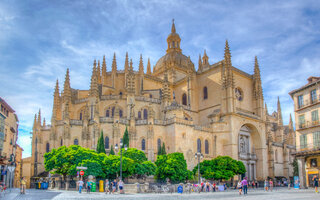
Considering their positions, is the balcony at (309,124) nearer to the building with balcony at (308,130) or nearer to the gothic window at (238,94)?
the building with balcony at (308,130)

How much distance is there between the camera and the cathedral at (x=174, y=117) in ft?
137

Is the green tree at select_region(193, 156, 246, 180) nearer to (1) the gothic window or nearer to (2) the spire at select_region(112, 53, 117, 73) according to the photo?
(1) the gothic window

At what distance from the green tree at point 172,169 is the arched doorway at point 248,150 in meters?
16.2

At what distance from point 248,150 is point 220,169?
44.1 feet

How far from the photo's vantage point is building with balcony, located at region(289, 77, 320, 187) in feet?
107

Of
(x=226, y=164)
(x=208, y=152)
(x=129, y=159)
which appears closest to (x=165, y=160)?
(x=129, y=159)

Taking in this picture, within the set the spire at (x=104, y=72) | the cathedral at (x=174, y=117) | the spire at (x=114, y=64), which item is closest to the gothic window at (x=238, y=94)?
the cathedral at (x=174, y=117)

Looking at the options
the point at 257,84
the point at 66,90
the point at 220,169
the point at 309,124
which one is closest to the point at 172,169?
the point at 220,169

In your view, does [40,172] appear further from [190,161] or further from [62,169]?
[190,161]

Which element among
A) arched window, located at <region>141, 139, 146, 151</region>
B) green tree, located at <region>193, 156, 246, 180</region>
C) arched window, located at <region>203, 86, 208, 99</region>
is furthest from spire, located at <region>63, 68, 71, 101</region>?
arched window, located at <region>203, 86, 208, 99</region>

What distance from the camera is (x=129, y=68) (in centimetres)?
4944

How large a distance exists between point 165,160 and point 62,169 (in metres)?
10.6

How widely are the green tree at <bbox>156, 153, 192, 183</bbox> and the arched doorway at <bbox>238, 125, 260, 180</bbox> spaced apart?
16218mm

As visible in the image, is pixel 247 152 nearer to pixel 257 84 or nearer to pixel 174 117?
pixel 257 84
